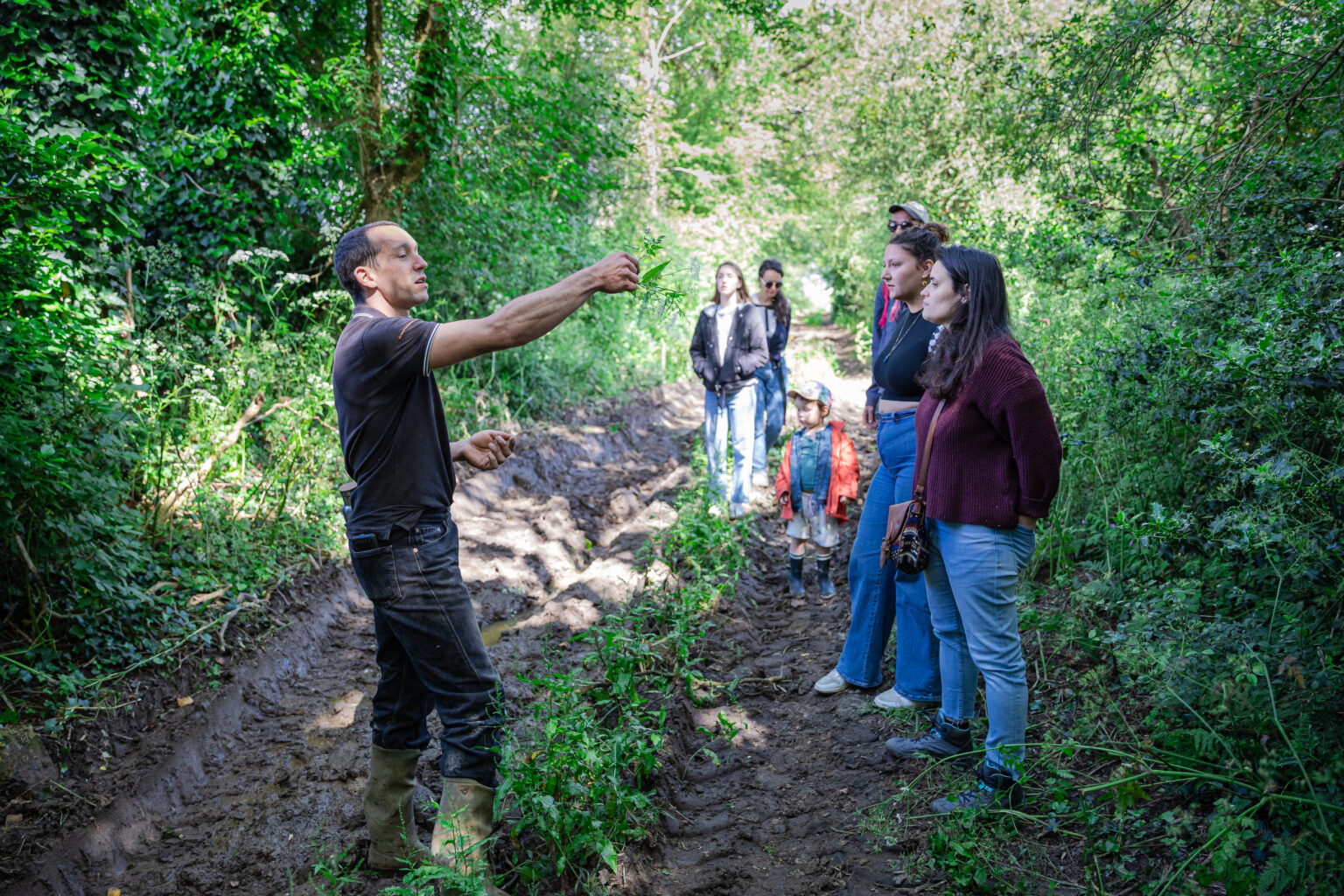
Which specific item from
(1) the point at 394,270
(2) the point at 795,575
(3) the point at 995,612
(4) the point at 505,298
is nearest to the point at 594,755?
(3) the point at 995,612

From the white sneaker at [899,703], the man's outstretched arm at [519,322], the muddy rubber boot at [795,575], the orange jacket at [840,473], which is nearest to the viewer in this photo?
the man's outstretched arm at [519,322]

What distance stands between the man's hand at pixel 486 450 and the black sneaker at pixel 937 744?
2177mm

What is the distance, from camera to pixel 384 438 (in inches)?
107

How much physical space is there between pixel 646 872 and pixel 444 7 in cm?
844

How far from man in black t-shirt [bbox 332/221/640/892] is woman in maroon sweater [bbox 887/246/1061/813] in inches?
54.6

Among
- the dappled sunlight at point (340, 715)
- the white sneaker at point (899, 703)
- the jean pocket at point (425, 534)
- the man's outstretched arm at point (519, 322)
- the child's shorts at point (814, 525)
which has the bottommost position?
the dappled sunlight at point (340, 715)

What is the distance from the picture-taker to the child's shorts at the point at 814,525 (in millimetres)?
5465

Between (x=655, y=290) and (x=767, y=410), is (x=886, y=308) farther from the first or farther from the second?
(x=767, y=410)

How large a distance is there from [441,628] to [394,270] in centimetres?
133

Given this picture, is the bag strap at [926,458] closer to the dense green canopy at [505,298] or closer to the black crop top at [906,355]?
the black crop top at [906,355]

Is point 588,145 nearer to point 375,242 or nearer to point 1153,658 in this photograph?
point 375,242

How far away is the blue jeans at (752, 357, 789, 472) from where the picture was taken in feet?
26.3

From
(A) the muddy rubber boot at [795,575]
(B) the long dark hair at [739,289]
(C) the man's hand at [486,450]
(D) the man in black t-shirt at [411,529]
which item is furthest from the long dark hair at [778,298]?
(D) the man in black t-shirt at [411,529]

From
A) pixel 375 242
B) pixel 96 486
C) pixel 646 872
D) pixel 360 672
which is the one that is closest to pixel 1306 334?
pixel 646 872
